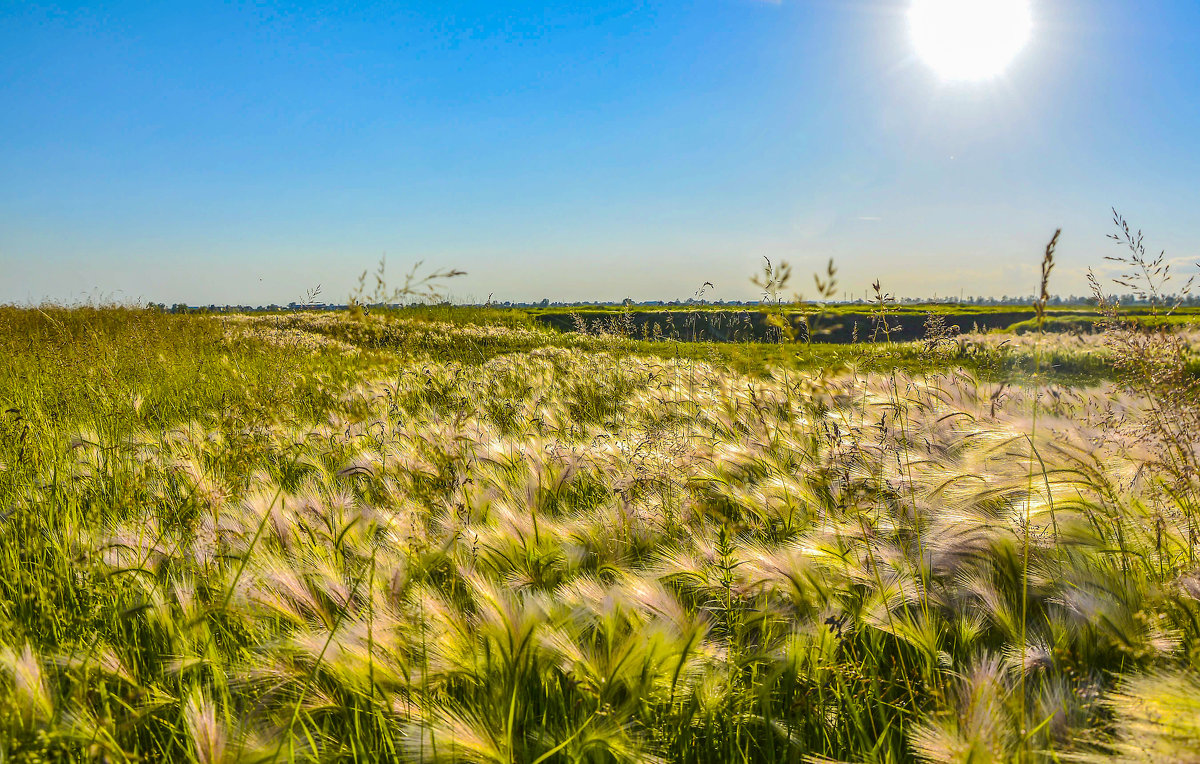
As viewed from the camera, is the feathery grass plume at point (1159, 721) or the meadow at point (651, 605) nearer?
the feathery grass plume at point (1159, 721)

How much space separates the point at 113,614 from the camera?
1533mm

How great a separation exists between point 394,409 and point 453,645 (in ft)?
9.22

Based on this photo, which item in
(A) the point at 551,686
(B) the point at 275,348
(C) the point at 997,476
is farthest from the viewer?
(B) the point at 275,348

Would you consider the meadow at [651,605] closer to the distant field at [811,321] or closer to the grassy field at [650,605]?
the grassy field at [650,605]

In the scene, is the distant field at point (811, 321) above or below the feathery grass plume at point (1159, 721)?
above

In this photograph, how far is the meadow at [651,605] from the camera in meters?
1.09

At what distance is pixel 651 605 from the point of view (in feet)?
4.59

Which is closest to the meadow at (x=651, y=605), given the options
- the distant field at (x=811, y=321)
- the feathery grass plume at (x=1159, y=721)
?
the feathery grass plume at (x=1159, y=721)

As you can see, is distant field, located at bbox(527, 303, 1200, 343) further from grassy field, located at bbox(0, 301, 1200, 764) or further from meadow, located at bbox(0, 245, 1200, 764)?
grassy field, located at bbox(0, 301, 1200, 764)

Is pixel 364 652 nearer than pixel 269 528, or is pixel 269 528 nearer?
pixel 364 652

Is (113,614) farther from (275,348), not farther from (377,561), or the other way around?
(275,348)

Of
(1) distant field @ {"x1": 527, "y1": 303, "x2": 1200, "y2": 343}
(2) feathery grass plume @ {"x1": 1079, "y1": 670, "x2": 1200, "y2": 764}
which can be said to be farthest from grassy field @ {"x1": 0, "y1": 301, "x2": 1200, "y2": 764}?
(1) distant field @ {"x1": 527, "y1": 303, "x2": 1200, "y2": 343}

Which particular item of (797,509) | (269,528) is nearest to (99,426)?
(269,528)

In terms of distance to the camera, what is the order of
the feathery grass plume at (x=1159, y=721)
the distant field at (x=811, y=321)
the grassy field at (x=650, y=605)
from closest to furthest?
the feathery grass plume at (x=1159, y=721) < the grassy field at (x=650, y=605) < the distant field at (x=811, y=321)
